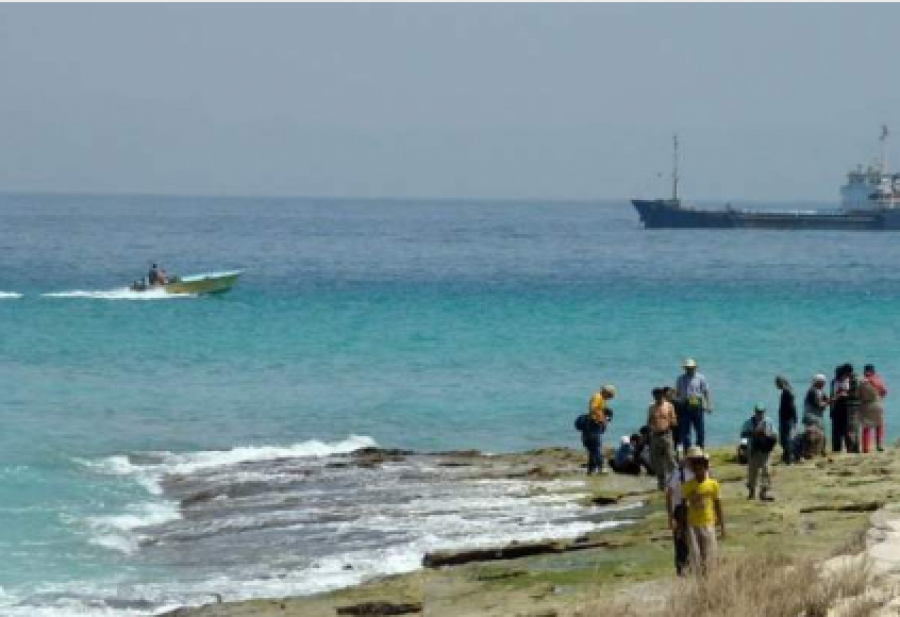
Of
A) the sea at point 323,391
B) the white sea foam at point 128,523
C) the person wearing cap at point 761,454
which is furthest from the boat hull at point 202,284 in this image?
the person wearing cap at point 761,454

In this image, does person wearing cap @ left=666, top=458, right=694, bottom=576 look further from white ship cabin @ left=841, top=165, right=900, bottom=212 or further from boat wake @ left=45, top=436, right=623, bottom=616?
white ship cabin @ left=841, top=165, right=900, bottom=212

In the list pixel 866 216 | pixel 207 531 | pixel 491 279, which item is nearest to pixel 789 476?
pixel 207 531

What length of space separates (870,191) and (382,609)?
140 m

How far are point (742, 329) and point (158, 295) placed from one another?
22.7m

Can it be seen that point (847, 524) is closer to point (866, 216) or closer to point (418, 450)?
point (418, 450)

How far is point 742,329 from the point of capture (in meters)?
56.3

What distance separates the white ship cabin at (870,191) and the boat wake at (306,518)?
12412cm

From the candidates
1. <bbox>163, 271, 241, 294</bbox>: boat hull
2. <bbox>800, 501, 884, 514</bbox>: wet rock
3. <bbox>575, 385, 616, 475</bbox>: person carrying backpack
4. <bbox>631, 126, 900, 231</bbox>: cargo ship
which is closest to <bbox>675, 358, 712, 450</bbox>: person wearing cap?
<bbox>575, 385, 616, 475</bbox>: person carrying backpack

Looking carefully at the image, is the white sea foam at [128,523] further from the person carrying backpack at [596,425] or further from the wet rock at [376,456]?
the person carrying backpack at [596,425]

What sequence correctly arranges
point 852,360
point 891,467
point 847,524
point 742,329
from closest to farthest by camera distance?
point 847,524 < point 891,467 < point 852,360 < point 742,329

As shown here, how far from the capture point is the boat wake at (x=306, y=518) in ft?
65.7

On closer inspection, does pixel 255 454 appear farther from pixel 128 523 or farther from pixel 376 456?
pixel 128 523

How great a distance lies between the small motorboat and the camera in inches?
2588

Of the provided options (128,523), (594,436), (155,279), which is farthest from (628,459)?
(155,279)
